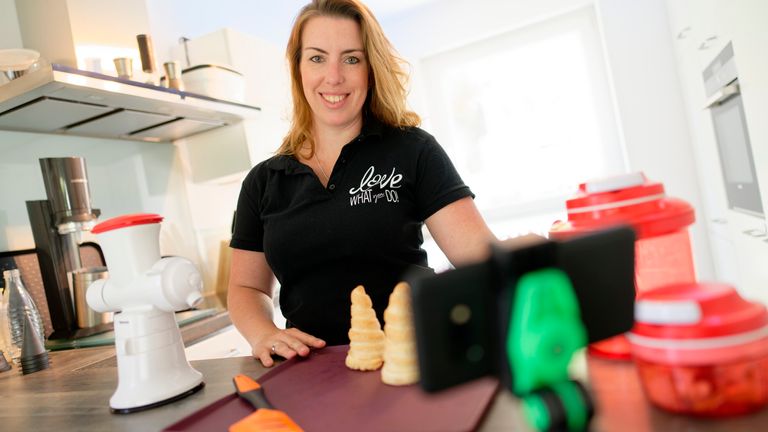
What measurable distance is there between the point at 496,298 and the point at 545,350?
1.9 inches

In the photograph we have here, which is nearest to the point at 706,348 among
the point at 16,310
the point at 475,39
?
→ the point at 16,310

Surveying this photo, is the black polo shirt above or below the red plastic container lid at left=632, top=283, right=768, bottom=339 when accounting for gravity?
above

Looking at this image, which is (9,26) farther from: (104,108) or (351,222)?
(351,222)

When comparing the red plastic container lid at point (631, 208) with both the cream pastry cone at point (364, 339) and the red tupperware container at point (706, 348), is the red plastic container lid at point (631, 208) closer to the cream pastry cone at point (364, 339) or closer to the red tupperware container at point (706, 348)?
the red tupperware container at point (706, 348)

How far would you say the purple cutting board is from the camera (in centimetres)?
56

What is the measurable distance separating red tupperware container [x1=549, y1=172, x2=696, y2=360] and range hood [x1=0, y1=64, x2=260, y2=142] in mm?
1479

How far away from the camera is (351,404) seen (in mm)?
641

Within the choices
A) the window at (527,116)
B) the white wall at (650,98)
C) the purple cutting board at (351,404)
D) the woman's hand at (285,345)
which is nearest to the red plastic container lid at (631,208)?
the purple cutting board at (351,404)

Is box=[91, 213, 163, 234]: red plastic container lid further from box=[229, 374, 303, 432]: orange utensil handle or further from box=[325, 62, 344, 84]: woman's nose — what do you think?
box=[325, 62, 344, 84]: woman's nose

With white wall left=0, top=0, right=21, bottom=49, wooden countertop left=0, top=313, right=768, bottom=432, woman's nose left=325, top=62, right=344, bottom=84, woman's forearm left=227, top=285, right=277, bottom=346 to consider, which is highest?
white wall left=0, top=0, right=21, bottom=49

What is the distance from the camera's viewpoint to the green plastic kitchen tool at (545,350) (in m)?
0.37

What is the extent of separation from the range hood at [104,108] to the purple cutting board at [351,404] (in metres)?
1.23

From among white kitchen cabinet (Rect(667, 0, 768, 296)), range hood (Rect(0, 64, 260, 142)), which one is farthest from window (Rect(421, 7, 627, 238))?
range hood (Rect(0, 64, 260, 142))

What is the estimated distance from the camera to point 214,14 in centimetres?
295
